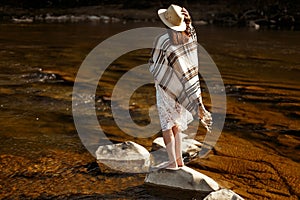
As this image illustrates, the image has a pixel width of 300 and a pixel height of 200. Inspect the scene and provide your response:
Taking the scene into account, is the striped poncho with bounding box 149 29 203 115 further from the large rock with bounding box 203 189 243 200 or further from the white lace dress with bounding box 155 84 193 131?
the large rock with bounding box 203 189 243 200

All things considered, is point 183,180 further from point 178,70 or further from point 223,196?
point 178,70

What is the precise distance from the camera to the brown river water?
385 centimetres

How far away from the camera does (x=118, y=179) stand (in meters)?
3.96

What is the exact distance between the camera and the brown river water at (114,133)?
3.85 meters

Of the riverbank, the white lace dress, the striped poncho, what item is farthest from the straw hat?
the riverbank

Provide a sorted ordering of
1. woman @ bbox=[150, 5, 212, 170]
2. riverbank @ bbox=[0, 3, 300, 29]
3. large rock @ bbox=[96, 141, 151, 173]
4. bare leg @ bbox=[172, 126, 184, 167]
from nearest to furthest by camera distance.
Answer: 1. woman @ bbox=[150, 5, 212, 170]
2. bare leg @ bbox=[172, 126, 184, 167]
3. large rock @ bbox=[96, 141, 151, 173]
4. riverbank @ bbox=[0, 3, 300, 29]

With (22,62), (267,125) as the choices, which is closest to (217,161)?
(267,125)

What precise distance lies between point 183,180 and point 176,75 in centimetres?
99

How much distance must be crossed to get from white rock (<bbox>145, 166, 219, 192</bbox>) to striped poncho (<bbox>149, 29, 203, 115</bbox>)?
1.92 ft

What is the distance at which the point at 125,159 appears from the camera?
4258 mm

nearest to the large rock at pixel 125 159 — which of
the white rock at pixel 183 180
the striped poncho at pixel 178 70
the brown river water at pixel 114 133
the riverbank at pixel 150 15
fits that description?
the brown river water at pixel 114 133

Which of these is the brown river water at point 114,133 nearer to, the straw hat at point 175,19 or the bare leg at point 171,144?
the bare leg at point 171,144

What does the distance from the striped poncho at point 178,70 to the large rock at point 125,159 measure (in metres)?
0.86

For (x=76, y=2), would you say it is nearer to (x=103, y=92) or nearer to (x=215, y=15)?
(x=215, y=15)
